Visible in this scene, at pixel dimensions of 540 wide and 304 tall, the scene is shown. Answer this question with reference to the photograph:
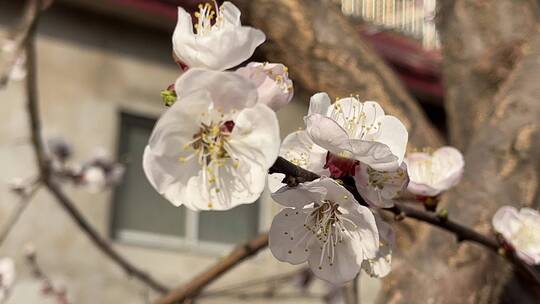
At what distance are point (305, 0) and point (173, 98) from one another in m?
1.09

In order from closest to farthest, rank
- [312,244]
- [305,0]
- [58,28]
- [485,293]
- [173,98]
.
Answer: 1. [173,98]
2. [312,244]
3. [485,293]
4. [305,0]
5. [58,28]

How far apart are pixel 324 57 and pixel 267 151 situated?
1070 mm

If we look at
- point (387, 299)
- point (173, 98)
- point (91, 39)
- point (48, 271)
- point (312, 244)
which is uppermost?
point (173, 98)

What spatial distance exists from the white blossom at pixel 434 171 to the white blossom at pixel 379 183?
0.80ft

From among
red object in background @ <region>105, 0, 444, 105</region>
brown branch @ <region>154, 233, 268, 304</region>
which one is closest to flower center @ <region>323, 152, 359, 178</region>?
brown branch @ <region>154, 233, 268, 304</region>

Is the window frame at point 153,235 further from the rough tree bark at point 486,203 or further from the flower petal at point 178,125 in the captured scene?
the flower petal at point 178,125

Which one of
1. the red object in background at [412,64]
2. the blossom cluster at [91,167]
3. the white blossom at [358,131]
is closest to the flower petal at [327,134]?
the white blossom at [358,131]

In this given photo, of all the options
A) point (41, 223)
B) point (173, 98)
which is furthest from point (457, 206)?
point (41, 223)

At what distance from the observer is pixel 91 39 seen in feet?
12.6

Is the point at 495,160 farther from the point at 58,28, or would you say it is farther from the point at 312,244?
the point at 58,28

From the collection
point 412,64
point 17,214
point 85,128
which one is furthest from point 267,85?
point 412,64

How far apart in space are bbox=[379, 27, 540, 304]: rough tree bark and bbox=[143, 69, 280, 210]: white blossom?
601mm

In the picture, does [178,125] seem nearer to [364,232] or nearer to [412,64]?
[364,232]

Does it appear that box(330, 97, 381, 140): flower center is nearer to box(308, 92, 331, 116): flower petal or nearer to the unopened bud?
A: box(308, 92, 331, 116): flower petal
